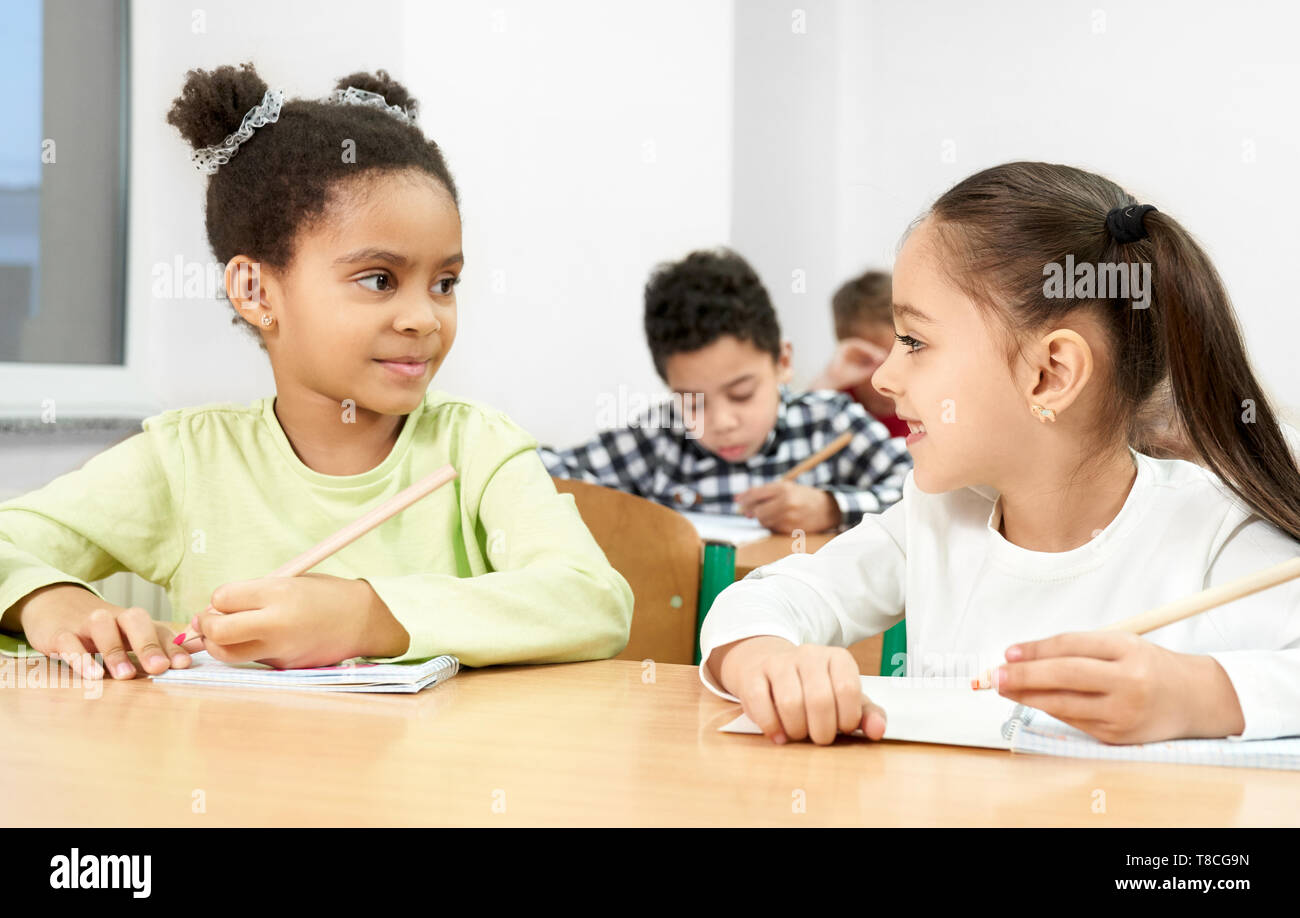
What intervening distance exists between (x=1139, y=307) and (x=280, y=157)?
0.78 metres

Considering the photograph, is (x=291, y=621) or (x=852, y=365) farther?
(x=852, y=365)

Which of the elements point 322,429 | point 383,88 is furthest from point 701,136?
point 322,429

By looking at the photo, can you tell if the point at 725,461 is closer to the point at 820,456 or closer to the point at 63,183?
the point at 820,456

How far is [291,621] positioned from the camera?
2.77 ft

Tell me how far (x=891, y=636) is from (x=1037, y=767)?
84 cm

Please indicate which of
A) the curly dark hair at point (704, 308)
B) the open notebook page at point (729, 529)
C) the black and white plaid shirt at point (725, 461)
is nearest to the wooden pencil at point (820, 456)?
the black and white plaid shirt at point (725, 461)

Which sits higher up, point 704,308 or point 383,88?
point 383,88

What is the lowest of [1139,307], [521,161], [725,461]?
[725,461]

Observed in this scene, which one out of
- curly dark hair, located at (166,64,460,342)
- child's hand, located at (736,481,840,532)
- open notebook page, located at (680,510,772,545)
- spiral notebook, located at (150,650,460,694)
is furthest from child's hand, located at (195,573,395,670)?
child's hand, located at (736,481,840,532)

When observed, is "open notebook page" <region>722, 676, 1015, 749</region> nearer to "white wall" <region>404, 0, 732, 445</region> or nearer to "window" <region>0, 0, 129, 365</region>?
"window" <region>0, 0, 129, 365</region>

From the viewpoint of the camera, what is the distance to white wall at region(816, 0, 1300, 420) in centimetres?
329

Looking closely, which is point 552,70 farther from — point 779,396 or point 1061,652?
point 1061,652

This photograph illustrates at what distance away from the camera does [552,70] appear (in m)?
2.47

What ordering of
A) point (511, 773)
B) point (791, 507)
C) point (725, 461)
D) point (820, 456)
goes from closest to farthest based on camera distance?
point (511, 773)
point (791, 507)
point (820, 456)
point (725, 461)
